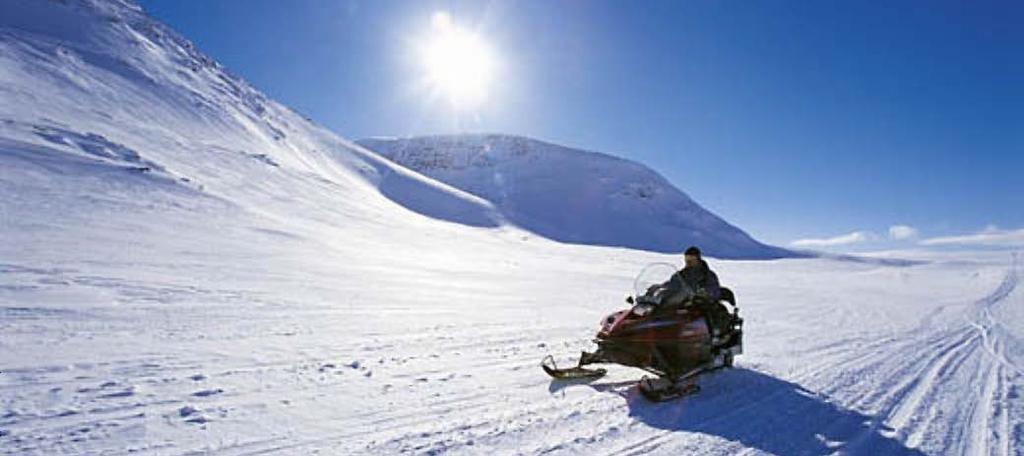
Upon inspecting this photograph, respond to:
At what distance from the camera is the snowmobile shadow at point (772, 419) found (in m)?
5.51

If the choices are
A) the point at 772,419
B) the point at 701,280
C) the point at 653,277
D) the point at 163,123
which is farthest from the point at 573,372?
the point at 163,123

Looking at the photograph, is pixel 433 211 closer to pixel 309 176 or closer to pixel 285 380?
pixel 309 176

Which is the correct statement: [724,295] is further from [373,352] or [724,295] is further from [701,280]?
[373,352]

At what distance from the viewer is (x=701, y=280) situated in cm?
820

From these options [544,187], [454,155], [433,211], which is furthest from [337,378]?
[454,155]

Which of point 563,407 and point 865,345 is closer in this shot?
point 563,407

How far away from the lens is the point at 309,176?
171 ft

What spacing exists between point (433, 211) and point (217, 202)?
54105mm

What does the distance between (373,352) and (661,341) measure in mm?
3850

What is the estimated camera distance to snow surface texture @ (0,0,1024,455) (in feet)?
17.4

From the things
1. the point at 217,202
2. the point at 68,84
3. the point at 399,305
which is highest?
the point at 68,84

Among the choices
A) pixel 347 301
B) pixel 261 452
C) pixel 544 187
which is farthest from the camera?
pixel 544 187

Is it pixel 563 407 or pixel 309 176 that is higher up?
pixel 309 176

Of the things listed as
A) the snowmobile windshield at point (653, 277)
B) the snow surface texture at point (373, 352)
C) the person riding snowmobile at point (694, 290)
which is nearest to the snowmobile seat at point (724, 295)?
the person riding snowmobile at point (694, 290)
